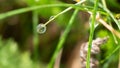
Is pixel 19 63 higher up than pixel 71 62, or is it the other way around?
pixel 19 63

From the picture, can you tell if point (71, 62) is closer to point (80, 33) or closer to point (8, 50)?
point (80, 33)

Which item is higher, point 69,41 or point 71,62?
point 69,41

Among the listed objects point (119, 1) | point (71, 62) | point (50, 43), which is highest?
point (119, 1)

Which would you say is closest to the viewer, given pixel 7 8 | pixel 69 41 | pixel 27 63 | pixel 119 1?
pixel 119 1

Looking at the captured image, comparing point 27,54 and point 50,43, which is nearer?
point 27,54

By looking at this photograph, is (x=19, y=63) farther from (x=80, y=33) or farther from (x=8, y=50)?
(x=80, y=33)

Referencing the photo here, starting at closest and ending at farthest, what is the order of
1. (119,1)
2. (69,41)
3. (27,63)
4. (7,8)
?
(119,1) → (27,63) → (69,41) → (7,8)

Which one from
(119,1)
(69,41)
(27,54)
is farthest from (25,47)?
(119,1)

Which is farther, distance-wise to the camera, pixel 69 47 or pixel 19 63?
pixel 69 47

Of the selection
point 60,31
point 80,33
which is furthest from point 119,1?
point 60,31
